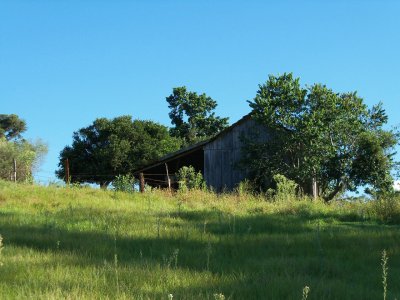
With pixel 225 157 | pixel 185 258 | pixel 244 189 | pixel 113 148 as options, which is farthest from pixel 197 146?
pixel 185 258

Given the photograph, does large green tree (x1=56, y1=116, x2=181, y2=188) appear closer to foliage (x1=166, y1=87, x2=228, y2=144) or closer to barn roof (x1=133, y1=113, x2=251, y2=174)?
foliage (x1=166, y1=87, x2=228, y2=144)

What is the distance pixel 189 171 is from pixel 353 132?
10.5 m

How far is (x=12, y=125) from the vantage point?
6775cm

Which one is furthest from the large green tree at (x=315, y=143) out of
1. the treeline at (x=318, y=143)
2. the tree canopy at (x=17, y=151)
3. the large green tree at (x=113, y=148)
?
the large green tree at (x=113, y=148)

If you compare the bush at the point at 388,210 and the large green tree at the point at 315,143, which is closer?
the bush at the point at 388,210

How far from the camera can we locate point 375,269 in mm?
6156

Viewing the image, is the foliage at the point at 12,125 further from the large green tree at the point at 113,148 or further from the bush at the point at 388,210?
the bush at the point at 388,210

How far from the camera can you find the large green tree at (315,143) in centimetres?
2809

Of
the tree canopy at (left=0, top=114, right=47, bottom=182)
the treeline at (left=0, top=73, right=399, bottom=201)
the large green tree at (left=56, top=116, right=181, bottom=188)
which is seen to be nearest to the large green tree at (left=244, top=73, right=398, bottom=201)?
the treeline at (left=0, top=73, right=399, bottom=201)

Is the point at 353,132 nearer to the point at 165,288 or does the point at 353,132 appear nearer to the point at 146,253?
the point at 146,253

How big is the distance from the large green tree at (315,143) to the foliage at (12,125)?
47.8 metres

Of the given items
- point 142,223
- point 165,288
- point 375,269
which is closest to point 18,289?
point 165,288

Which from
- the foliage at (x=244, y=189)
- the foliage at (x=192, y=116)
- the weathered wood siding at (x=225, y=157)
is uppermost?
the foliage at (x=192, y=116)

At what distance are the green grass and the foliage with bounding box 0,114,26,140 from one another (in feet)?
196
